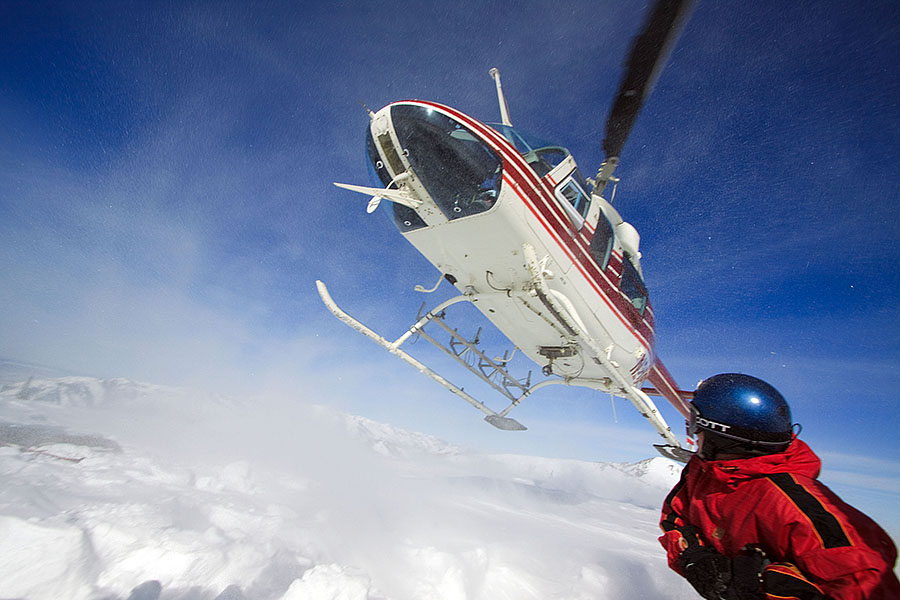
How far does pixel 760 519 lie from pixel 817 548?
0.25m

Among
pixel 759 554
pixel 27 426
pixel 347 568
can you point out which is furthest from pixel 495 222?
pixel 27 426

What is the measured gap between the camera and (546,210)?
6184 millimetres

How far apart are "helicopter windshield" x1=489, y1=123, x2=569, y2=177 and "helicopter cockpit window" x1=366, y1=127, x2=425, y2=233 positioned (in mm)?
2243

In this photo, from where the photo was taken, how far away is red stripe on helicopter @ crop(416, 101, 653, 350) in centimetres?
568

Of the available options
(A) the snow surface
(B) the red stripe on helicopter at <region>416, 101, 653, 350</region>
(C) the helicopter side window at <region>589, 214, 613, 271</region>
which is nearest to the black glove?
(B) the red stripe on helicopter at <region>416, 101, 653, 350</region>

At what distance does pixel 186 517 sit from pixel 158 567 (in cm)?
758

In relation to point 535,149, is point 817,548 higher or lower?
lower

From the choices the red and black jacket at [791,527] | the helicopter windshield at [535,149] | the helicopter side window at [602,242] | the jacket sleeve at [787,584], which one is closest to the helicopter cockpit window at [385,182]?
the helicopter windshield at [535,149]

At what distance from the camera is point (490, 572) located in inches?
1077

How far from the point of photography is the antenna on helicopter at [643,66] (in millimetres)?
4684

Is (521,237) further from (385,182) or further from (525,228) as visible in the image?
(385,182)

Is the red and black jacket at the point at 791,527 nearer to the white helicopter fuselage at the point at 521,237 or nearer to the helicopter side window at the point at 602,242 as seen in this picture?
the white helicopter fuselage at the point at 521,237

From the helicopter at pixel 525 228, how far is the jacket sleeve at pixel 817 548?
3.27 metres

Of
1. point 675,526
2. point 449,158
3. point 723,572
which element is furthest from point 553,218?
point 723,572
